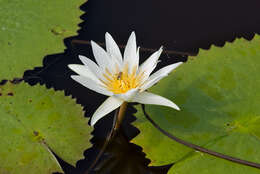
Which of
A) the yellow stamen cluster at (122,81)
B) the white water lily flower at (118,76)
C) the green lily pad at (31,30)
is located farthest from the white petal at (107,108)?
the green lily pad at (31,30)

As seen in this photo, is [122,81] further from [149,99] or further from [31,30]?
[31,30]

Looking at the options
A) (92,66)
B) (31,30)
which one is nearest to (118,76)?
(92,66)

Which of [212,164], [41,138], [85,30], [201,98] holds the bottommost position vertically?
[212,164]

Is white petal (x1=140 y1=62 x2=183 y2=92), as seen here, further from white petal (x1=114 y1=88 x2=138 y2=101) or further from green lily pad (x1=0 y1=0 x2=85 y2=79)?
green lily pad (x1=0 y1=0 x2=85 y2=79)

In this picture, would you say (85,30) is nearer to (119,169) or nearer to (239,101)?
(119,169)

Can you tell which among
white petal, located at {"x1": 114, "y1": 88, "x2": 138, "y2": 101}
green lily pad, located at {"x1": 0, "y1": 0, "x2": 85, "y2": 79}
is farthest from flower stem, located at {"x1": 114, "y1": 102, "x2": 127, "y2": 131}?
green lily pad, located at {"x1": 0, "y1": 0, "x2": 85, "y2": 79}

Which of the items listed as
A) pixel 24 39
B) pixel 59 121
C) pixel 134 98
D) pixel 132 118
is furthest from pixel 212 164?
pixel 24 39
